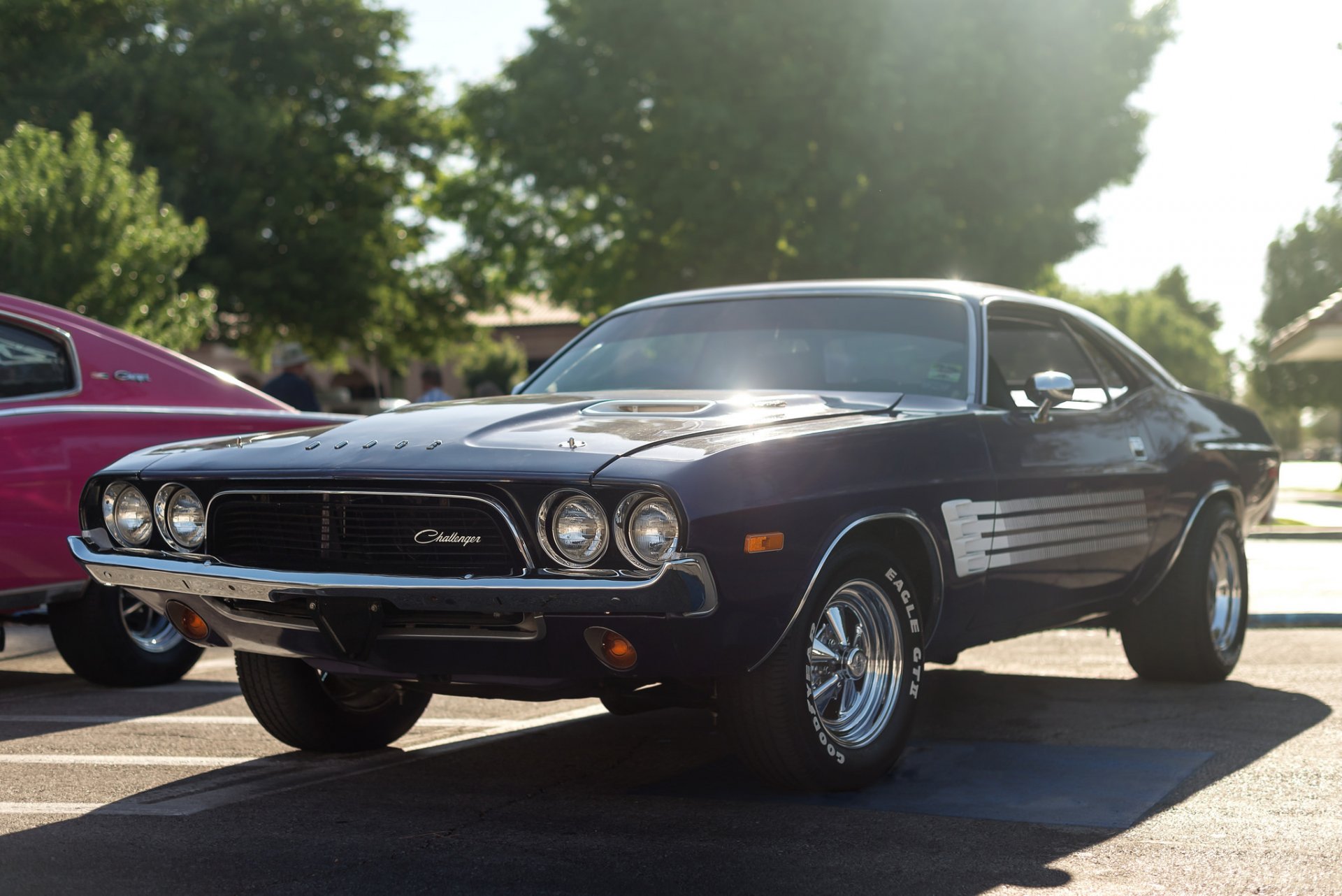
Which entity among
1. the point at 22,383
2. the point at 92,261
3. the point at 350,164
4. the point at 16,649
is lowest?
the point at 16,649

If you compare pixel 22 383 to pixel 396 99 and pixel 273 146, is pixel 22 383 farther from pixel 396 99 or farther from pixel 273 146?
pixel 396 99

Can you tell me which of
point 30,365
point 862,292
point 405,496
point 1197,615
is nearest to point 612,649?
point 405,496

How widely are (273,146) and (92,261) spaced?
1585 cm

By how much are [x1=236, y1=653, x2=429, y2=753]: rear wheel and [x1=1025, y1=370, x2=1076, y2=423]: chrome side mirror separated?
2.44 meters

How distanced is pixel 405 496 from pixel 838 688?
4.69 ft

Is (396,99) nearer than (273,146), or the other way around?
(273,146)

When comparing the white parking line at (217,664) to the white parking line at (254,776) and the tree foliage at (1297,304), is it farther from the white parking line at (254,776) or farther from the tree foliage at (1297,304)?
the tree foliage at (1297,304)

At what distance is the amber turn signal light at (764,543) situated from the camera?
409 centimetres

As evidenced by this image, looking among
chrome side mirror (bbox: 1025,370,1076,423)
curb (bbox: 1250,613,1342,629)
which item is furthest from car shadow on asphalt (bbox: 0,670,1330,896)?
curb (bbox: 1250,613,1342,629)

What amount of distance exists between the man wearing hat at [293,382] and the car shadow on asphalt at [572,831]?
261 inches

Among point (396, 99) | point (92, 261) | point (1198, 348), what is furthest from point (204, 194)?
point (1198, 348)

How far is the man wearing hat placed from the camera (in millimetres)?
11945

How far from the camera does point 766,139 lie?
25.3m

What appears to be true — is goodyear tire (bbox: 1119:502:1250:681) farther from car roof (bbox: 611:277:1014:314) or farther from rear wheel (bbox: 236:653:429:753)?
rear wheel (bbox: 236:653:429:753)
